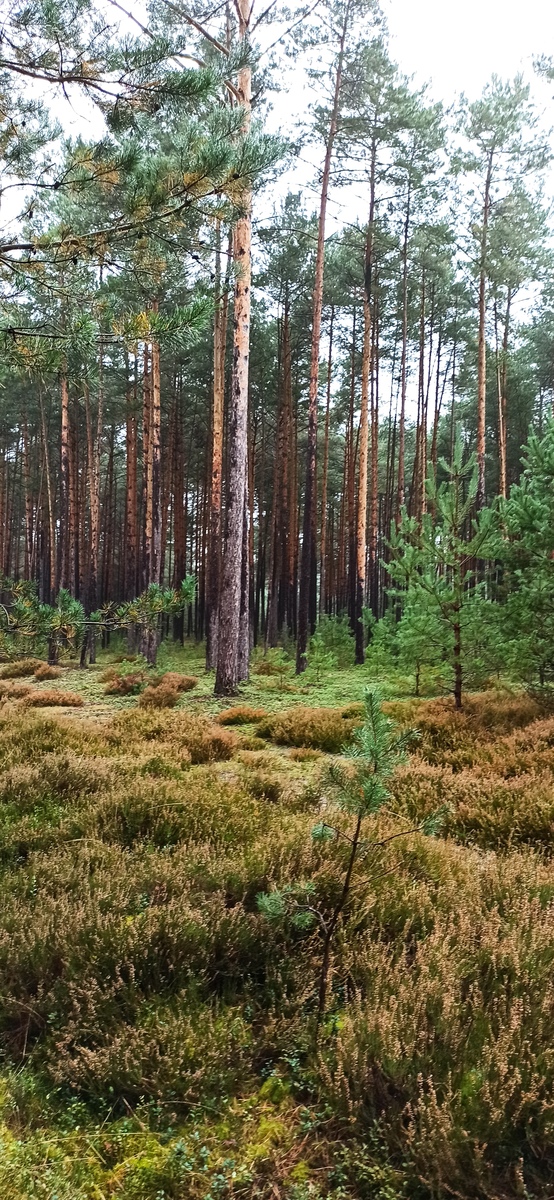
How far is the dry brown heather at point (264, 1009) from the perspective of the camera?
1960 mm

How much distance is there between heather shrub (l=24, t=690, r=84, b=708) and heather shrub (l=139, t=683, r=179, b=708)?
3.68 ft

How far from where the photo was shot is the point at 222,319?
635 inches

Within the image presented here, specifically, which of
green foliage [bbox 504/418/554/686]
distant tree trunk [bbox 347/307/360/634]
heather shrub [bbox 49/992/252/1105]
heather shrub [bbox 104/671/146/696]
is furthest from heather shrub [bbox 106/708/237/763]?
distant tree trunk [bbox 347/307/360/634]

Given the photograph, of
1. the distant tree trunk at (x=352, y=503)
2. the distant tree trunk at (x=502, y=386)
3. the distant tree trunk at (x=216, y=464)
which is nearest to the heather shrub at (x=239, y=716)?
the distant tree trunk at (x=216, y=464)

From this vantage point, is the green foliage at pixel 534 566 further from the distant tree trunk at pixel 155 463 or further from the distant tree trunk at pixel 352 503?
the distant tree trunk at pixel 352 503

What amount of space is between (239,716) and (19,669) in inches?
324

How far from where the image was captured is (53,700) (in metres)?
10.3

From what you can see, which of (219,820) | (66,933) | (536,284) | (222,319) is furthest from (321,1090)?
(536,284)

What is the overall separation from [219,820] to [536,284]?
84.5 ft

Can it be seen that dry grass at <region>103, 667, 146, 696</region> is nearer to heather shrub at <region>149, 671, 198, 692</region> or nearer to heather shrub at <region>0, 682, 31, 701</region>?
heather shrub at <region>149, 671, 198, 692</region>

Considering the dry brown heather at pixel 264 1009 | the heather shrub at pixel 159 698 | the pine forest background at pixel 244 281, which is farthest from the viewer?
the heather shrub at pixel 159 698

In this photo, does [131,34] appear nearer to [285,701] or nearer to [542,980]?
[542,980]

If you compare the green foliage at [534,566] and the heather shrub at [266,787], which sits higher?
the green foliage at [534,566]

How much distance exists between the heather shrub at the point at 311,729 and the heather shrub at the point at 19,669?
8.62 meters
